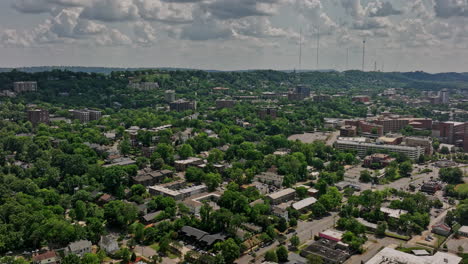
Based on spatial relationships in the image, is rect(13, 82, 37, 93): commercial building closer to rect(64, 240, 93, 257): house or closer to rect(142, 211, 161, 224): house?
rect(142, 211, 161, 224): house

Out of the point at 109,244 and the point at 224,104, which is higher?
the point at 224,104

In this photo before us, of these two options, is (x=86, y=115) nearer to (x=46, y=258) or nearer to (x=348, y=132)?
(x=348, y=132)

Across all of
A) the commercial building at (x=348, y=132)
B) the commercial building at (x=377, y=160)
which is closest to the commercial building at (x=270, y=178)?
the commercial building at (x=377, y=160)

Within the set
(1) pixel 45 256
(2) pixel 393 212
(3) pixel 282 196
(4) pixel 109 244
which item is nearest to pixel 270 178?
(3) pixel 282 196

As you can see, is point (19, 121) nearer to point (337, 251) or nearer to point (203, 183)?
point (203, 183)

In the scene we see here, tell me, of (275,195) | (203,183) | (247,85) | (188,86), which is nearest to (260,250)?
(275,195)

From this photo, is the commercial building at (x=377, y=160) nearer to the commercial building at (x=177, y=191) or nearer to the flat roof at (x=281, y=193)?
the flat roof at (x=281, y=193)
